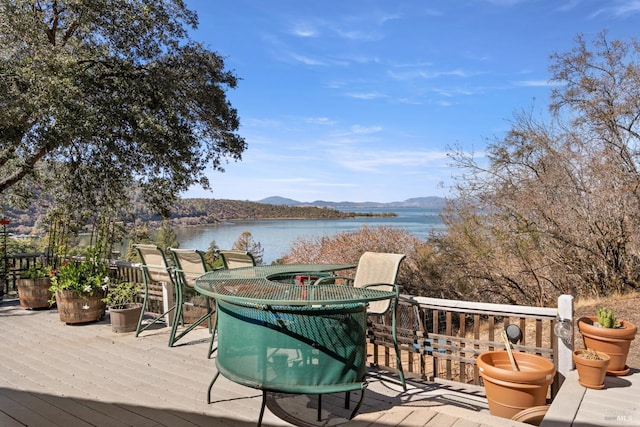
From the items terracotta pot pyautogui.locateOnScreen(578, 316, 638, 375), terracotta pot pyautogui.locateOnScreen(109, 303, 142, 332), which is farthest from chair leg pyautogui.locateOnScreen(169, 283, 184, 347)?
terracotta pot pyautogui.locateOnScreen(578, 316, 638, 375)

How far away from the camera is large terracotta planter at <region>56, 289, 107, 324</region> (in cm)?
473

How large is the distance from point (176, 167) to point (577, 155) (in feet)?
23.7

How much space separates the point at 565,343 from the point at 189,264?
11.0 ft

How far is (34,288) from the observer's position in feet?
18.3

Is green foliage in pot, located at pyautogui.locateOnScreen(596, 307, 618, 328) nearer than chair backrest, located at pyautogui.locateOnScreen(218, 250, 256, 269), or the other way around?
green foliage in pot, located at pyautogui.locateOnScreen(596, 307, 618, 328)

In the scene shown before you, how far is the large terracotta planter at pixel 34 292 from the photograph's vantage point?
5.57 m

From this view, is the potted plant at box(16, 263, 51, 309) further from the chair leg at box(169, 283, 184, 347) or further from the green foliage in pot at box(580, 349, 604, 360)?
the green foliage in pot at box(580, 349, 604, 360)

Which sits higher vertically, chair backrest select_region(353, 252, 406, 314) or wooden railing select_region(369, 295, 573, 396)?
chair backrest select_region(353, 252, 406, 314)

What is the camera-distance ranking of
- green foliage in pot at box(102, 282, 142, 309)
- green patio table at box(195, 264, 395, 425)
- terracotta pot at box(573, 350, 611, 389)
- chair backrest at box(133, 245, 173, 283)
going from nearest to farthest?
green patio table at box(195, 264, 395, 425) < terracotta pot at box(573, 350, 611, 389) < chair backrest at box(133, 245, 173, 283) < green foliage in pot at box(102, 282, 142, 309)

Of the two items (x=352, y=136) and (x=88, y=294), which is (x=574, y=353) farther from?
(x=352, y=136)

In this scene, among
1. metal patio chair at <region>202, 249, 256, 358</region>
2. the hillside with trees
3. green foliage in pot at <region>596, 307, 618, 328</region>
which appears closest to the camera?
green foliage in pot at <region>596, 307, 618, 328</region>

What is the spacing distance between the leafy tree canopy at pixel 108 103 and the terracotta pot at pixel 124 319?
122 inches

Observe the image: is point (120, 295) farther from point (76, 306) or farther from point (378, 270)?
point (378, 270)

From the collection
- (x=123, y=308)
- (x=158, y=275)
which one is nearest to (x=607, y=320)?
(x=158, y=275)
